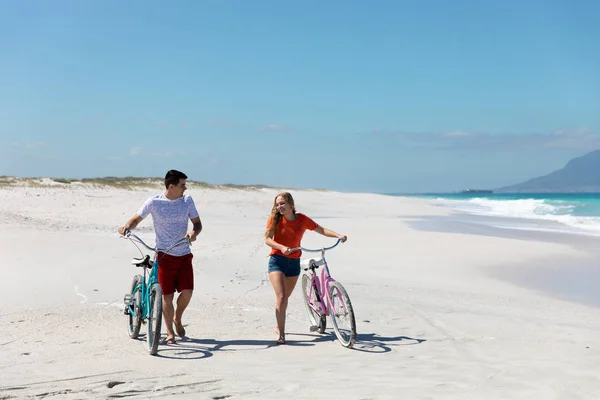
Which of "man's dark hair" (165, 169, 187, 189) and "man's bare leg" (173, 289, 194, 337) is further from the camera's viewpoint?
"man's bare leg" (173, 289, 194, 337)

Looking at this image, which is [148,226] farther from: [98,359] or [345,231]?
[98,359]

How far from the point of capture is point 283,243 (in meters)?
7.10

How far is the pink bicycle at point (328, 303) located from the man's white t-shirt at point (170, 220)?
1335mm

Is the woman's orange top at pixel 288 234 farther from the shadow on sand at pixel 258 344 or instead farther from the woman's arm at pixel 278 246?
the shadow on sand at pixel 258 344

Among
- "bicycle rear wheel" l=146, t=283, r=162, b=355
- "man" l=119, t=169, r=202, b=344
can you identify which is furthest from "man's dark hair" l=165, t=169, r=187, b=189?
"bicycle rear wheel" l=146, t=283, r=162, b=355

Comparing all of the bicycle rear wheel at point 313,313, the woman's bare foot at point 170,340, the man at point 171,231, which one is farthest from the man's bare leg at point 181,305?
the bicycle rear wheel at point 313,313

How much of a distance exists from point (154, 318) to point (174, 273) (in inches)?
26.7

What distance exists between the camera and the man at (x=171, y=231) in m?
6.68

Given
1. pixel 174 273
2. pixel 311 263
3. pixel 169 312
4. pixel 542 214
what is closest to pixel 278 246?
pixel 311 263

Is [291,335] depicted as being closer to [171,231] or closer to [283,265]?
[283,265]

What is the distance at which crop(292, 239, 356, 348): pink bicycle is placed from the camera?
669 cm

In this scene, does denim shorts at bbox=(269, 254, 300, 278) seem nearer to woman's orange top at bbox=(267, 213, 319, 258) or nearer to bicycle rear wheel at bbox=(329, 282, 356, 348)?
woman's orange top at bbox=(267, 213, 319, 258)

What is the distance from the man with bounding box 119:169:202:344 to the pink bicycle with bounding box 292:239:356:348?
1.31 metres

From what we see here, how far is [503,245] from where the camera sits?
17484mm
